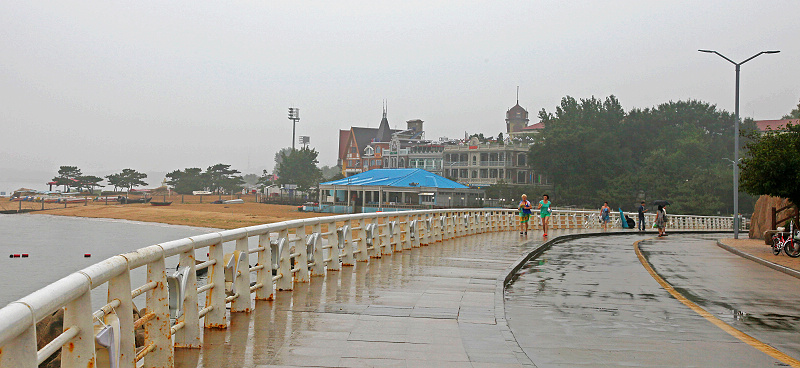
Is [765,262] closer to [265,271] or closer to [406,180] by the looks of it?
[265,271]

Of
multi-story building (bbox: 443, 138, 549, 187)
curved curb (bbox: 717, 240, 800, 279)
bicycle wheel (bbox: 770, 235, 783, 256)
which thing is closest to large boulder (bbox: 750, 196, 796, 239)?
curved curb (bbox: 717, 240, 800, 279)

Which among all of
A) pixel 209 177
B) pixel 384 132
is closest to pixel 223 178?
pixel 209 177

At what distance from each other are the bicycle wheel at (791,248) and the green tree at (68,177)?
517ft

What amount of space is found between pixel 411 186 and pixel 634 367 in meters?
81.1

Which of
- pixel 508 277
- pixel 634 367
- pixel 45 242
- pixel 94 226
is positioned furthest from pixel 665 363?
pixel 94 226

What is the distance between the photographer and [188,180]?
159875 mm

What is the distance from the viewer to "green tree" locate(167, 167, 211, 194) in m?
159

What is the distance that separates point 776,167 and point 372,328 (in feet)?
80.2

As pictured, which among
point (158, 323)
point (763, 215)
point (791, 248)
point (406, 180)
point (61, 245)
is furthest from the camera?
point (406, 180)

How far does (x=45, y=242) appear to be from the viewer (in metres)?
57.8

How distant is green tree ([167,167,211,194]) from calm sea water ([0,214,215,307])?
2631 inches

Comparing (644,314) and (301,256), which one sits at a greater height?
(301,256)

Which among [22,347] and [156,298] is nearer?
[22,347]

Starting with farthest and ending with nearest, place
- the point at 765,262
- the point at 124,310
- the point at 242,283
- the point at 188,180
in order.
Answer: the point at 188,180 < the point at 765,262 < the point at 242,283 < the point at 124,310
